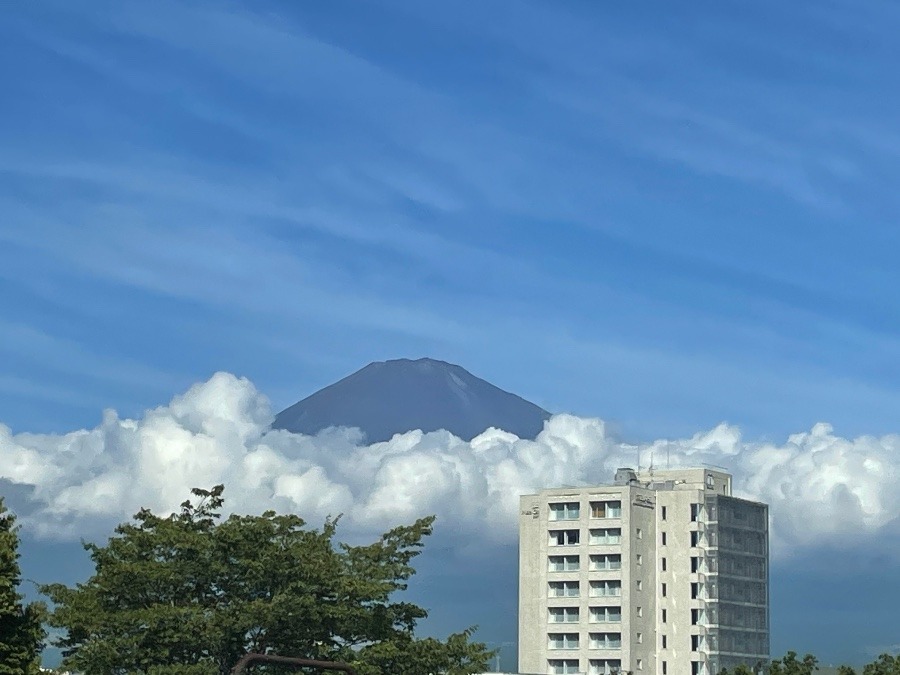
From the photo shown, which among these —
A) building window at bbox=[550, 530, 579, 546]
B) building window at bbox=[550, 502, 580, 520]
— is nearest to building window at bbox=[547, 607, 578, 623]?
building window at bbox=[550, 530, 579, 546]

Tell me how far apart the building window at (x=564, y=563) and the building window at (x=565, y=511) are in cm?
431

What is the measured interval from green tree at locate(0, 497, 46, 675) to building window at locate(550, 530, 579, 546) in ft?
465

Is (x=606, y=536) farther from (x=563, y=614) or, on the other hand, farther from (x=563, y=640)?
(x=563, y=640)

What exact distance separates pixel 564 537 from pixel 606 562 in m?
5.69

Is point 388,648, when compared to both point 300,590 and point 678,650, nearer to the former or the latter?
point 300,590

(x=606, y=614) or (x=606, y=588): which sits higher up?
(x=606, y=588)

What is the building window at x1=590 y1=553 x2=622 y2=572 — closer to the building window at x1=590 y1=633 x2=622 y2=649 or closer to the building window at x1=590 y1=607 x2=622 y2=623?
the building window at x1=590 y1=607 x2=622 y2=623

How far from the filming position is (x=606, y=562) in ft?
589

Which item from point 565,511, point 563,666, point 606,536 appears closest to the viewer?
point 563,666

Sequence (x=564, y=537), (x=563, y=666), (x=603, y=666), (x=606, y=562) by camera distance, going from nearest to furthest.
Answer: (x=603, y=666) < (x=606, y=562) < (x=563, y=666) < (x=564, y=537)

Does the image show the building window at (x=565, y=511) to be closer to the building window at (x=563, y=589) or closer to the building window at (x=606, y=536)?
the building window at (x=606, y=536)

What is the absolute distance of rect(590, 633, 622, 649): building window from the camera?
17725 cm

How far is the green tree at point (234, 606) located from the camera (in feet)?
167

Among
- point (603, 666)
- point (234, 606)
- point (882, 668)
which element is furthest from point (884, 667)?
point (603, 666)
